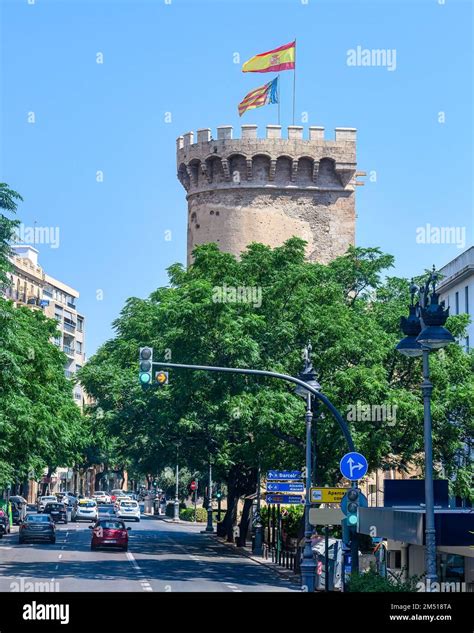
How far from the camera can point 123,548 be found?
48.8 m

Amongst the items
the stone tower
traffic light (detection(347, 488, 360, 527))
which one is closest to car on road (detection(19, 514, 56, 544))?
the stone tower

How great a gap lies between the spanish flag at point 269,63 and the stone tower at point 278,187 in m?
6.47

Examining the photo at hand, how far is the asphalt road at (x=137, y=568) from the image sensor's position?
3250 centimetres

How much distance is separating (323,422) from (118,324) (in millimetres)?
24125

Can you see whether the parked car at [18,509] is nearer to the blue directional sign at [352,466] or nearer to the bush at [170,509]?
the bush at [170,509]

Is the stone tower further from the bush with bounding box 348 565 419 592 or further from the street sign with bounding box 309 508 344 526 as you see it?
the bush with bounding box 348 565 419 592

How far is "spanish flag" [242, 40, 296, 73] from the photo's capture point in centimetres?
6362

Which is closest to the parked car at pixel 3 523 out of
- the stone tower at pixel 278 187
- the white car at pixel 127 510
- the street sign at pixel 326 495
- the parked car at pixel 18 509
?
the parked car at pixel 18 509

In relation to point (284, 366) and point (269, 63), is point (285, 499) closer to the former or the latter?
point (284, 366)

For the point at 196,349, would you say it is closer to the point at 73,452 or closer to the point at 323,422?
the point at 323,422

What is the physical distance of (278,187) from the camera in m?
70.4

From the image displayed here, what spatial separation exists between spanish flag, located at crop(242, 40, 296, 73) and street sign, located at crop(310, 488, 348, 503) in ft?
126
